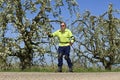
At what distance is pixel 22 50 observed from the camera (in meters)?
26.1

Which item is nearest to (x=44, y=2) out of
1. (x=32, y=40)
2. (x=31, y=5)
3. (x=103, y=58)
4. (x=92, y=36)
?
(x=31, y=5)

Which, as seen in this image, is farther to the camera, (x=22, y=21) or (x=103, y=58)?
(x=103, y=58)

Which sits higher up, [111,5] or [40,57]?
[111,5]

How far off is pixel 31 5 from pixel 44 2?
89 cm

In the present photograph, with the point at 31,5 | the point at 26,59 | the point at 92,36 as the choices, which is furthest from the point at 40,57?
the point at 92,36

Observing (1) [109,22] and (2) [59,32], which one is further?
(1) [109,22]

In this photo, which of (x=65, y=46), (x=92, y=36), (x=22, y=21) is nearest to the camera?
(x=65, y=46)

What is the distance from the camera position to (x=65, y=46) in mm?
18344

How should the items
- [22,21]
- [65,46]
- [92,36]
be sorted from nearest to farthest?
1. [65,46]
2. [22,21]
3. [92,36]

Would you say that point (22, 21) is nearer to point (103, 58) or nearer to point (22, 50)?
point (22, 50)

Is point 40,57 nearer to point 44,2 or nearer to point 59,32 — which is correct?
point 44,2

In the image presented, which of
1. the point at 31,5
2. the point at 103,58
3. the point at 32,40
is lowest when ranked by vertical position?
the point at 103,58

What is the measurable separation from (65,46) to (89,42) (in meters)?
14.1

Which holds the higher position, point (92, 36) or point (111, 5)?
point (111, 5)
